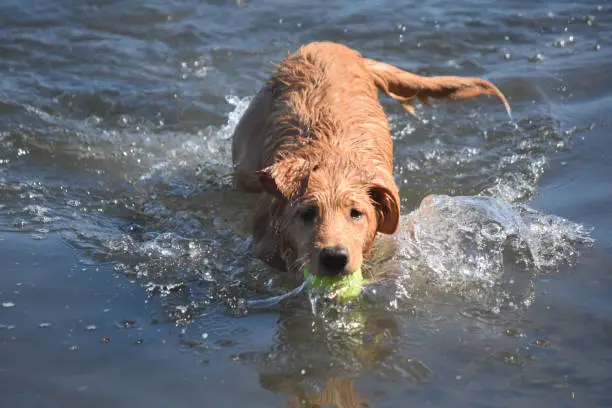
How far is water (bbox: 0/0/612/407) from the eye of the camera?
4.66 meters

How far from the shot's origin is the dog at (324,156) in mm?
5055

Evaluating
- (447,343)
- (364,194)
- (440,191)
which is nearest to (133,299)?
(364,194)

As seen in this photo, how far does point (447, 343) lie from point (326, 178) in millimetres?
1218

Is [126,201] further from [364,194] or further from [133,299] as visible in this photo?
[364,194]

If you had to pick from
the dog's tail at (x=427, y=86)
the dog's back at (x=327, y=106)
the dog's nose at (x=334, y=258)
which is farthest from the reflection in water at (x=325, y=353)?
the dog's tail at (x=427, y=86)

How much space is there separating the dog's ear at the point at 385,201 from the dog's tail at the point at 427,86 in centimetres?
156

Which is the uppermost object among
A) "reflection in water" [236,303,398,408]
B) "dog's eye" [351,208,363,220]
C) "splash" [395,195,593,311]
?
"dog's eye" [351,208,363,220]

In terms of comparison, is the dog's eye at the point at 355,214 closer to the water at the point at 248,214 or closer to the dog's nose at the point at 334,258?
the dog's nose at the point at 334,258

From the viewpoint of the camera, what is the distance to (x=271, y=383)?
15.0ft

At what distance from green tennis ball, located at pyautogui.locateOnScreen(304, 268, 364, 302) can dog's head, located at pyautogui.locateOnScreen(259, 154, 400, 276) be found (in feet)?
0.30

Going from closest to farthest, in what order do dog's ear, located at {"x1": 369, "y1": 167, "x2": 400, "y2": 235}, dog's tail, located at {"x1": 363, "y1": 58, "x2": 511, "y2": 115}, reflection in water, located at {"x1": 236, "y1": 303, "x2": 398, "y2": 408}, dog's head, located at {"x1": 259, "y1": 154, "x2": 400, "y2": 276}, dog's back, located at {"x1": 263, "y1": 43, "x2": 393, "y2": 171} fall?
reflection in water, located at {"x1": 236, "y1": 303, "x2": 398, "y2": 408} < dog's head, located at {"x1": 259, "y1": 154, "x2": 400, "y2": 276} < dog's ear, located at {"x1": 369, "y1": 167, "x2": 400, "y2": 235} < dog's back, located at {"x1": 263, "y1": 43, "x2": 393, "y2": 171} < dog's tail, located at {"x1": 363, "y1": 58, "x2": 511, "y2": 115}

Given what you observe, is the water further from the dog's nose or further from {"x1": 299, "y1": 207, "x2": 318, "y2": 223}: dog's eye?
{"x1": 299, "y1": 207, "x2": 318, "y2": 223}: dog's eye

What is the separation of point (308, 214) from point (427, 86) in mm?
2270

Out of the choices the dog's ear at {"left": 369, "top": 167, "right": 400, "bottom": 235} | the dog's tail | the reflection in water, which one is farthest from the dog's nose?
the dog's tail
